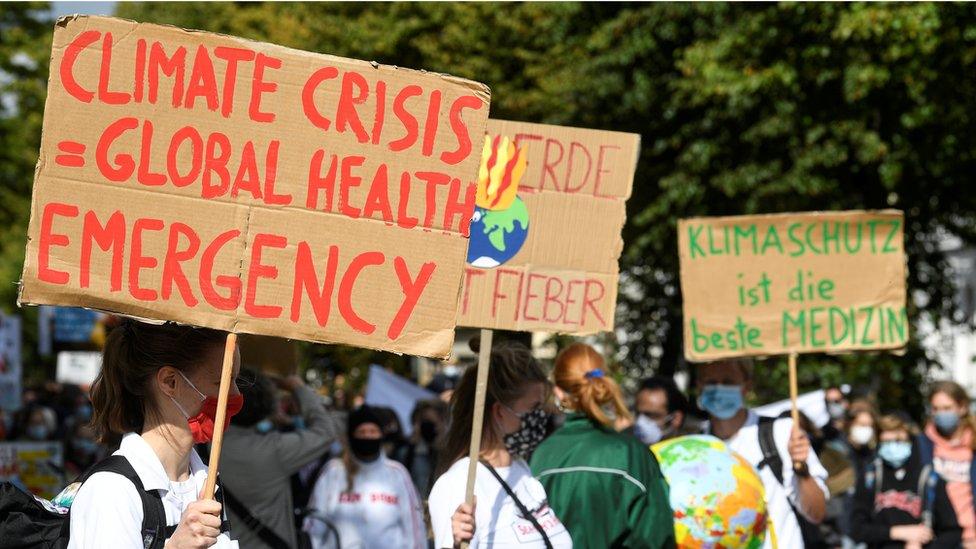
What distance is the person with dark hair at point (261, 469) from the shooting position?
21.2 ft

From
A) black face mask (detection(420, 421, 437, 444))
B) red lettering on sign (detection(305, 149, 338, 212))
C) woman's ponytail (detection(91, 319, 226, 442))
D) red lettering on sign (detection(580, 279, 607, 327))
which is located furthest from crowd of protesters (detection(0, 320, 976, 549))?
black face mask (detection(420, 421, 437, 444))

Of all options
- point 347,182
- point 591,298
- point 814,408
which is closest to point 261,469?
point 591,298

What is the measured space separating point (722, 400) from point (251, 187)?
3530 mm

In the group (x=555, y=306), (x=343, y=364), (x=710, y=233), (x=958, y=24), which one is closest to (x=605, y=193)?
(x=555, y=306)

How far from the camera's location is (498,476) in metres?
4.86

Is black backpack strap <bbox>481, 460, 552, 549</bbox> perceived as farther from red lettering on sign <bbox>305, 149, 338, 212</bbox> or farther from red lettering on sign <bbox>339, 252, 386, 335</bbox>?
red lettering on sign <bbox>305, 149, 338, 212</bbox>

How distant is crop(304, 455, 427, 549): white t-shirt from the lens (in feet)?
26.0

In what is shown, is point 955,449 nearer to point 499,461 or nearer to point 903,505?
point 903,505

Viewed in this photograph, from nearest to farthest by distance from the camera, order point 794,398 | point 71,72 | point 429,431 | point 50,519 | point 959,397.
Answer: point 50,519 < point 71,72 < point 794,398 < point 959,397 < point 429,431

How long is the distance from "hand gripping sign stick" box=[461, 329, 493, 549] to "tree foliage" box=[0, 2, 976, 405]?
9796 millimetres

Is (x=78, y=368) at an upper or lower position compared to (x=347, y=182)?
upper

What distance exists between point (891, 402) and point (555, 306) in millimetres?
14827

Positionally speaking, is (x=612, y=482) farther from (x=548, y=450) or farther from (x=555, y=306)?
(x=555, y=306)

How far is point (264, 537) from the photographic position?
6508 mm
